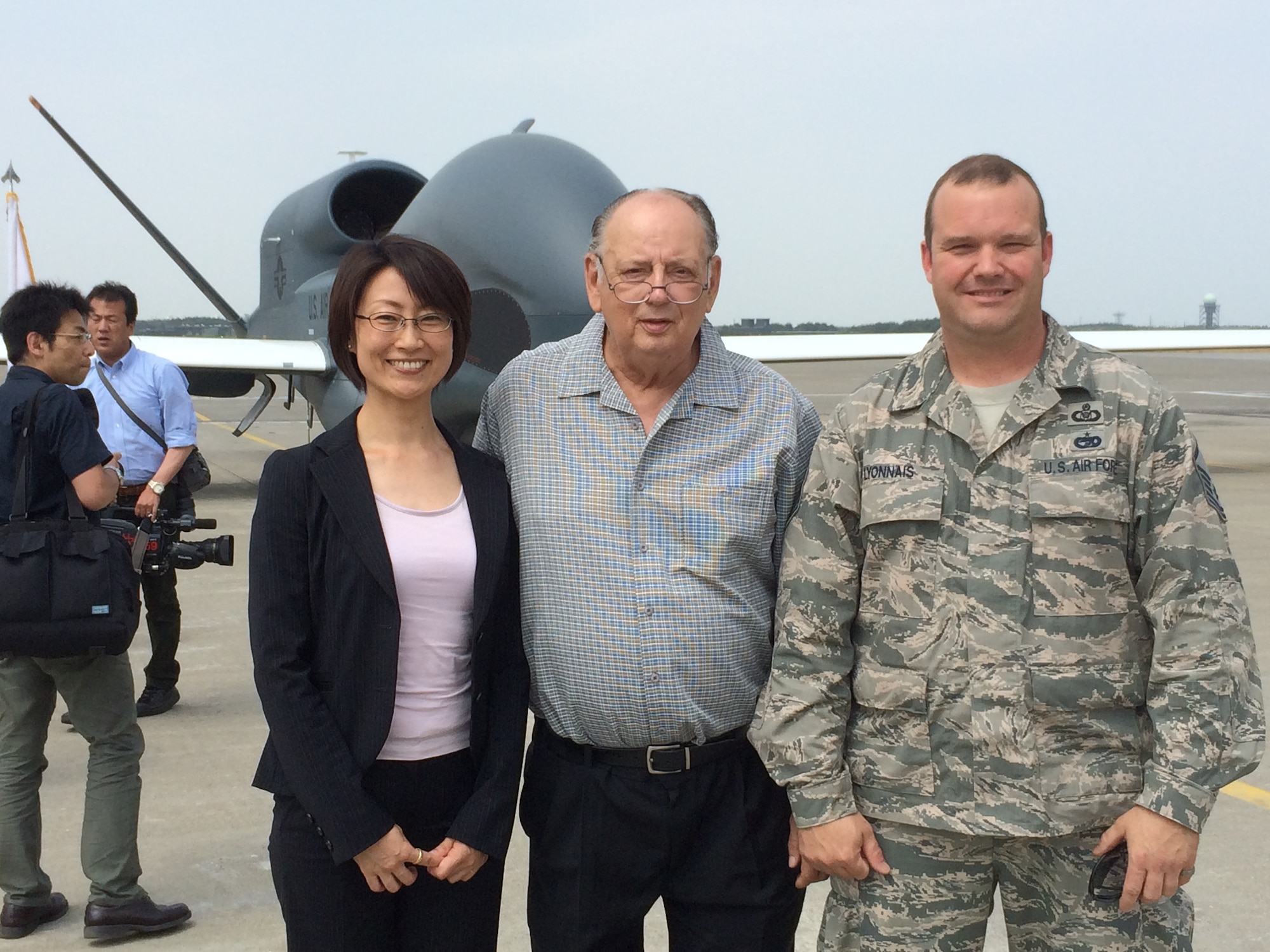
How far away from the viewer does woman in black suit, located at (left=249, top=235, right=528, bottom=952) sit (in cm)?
195

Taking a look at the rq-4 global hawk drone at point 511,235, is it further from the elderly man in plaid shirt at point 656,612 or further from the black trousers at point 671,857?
the black trousers at point 671,857

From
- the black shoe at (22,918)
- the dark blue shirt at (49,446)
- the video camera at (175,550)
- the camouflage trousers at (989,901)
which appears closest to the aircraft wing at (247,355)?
the video camera at (175,550)

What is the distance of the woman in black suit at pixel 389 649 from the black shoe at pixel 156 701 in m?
3.34

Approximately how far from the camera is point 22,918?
317cm

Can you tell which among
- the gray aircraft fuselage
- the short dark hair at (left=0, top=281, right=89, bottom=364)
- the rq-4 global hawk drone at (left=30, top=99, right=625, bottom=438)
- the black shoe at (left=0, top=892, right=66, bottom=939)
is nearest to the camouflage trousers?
the black shoe at (left=0, top=892, right=66, bottom=939)

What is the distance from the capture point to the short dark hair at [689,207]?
86.1 inches

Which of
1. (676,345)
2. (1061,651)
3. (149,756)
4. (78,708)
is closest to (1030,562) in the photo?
(1061,651)

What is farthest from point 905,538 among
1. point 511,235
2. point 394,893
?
point 511,235

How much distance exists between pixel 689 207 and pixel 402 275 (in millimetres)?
553

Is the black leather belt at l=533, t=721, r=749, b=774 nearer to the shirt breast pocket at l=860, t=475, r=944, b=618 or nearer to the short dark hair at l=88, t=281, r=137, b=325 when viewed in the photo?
the shirt breast pocket at l=860, t=475, r=944, b=618

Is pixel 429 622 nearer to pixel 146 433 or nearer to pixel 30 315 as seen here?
pixel 30 315

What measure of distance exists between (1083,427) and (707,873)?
3.47 feet

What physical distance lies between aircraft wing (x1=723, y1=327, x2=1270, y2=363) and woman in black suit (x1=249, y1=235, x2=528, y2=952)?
944 cm

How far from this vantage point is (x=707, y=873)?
7.06 ft
